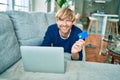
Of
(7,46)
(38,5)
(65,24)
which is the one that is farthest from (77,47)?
(38,5)

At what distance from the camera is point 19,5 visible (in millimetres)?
3643

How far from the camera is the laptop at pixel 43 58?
101 cm

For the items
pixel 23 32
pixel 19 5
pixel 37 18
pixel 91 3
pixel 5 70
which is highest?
pixel 91 3

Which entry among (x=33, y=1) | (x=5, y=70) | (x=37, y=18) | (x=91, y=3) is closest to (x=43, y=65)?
(x=5, y=70)

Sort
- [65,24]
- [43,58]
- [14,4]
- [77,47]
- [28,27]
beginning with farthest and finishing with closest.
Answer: [14,4] < [28,27] < [65,24] < [77,47] < [43,58]

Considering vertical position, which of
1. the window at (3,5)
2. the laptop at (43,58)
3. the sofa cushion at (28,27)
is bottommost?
the laptop at (43,58)

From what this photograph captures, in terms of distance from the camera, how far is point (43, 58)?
1.05 metres

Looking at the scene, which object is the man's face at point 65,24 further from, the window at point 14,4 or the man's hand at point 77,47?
the window at point 14,4

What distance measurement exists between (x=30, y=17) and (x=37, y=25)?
0.47 ft

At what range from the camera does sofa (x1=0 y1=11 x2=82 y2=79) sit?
1299mm

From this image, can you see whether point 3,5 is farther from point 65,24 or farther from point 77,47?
point 77,47

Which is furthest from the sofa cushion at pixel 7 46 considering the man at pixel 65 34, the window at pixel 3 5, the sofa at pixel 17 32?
the window at pixel 3 5

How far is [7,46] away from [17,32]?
0.32 metres

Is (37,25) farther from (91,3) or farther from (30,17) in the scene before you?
(91,3)
